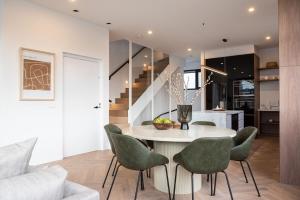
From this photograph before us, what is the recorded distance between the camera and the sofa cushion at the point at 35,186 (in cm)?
87

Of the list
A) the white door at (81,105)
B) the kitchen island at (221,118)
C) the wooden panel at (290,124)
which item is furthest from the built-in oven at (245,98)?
the white door at (81,105)

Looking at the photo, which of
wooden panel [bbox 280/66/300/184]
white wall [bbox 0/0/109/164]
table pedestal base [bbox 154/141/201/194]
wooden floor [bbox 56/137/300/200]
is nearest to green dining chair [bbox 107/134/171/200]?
table pedestal base [bbox 154/141/201/194]

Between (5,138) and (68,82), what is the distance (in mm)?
1538

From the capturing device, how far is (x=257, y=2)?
3.97 meters

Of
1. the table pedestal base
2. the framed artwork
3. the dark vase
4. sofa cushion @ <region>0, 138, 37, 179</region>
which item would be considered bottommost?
the table pedestal base

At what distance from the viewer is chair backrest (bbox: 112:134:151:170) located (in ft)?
7.40

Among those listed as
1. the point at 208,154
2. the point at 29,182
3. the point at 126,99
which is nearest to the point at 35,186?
the point at 29,182

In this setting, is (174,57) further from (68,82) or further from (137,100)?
(68,82)

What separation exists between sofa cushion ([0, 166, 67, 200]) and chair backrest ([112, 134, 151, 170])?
1.23 m

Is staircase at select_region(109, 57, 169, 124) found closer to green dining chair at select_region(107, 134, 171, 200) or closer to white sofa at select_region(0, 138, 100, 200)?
green dining chair at select_region(107, 134, 171, 200)

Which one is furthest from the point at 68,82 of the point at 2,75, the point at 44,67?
the point at 2,75

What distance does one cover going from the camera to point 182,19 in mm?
4750

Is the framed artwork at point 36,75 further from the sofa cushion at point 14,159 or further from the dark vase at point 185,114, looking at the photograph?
the sofa cushion at point 14,159

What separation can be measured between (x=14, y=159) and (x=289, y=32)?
342cm
